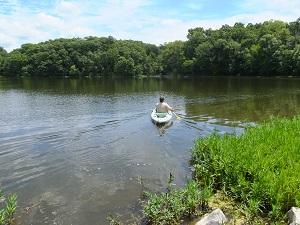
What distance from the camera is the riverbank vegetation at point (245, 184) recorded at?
7383 millimetres

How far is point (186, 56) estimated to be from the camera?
102 meters

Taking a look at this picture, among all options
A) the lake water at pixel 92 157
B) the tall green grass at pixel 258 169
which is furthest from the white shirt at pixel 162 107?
the tall green grass at pixel 258 169

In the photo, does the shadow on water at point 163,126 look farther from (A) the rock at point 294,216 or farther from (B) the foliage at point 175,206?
(A) the rock at point 294,216

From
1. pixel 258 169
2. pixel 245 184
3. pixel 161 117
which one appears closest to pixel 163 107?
pixel 161 117

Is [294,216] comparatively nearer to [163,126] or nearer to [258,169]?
[258,169]

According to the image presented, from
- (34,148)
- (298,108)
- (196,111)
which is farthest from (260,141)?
(298,108)

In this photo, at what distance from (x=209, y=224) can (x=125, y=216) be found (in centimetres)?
259

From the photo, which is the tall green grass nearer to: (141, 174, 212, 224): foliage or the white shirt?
(141, 174, 212, 224): foliage

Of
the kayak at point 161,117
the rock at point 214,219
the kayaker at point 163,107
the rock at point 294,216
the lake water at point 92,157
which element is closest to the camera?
the rock at point 294,216

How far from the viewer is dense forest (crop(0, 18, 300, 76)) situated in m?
76.6

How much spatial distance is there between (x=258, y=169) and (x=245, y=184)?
2.61ft

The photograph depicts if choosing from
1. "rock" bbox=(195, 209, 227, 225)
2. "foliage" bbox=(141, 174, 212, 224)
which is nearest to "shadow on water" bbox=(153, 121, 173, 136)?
"foliage" bbox=(141, 174, 212, 224)

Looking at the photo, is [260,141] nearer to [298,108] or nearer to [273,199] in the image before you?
[273,199]

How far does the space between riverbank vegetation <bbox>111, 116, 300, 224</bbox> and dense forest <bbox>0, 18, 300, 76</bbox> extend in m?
67.4
